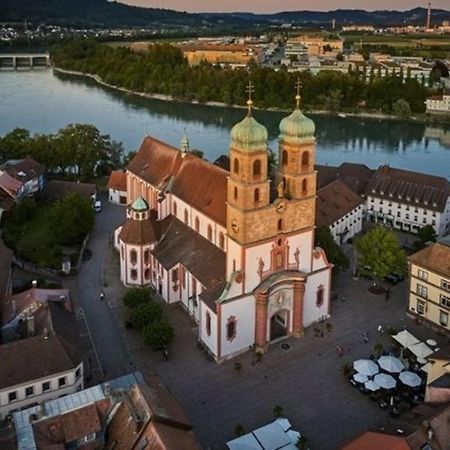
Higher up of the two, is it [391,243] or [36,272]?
[391,243]

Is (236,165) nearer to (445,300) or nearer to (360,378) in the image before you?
(360,378)

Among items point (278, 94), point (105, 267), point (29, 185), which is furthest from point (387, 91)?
point (105, 267)

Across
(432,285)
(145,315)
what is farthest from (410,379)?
(145,315)

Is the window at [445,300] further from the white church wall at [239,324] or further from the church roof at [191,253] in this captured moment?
the church roof at [191,253]

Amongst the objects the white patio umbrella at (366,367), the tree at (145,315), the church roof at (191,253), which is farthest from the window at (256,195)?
the white patio umbrella at (366,367)

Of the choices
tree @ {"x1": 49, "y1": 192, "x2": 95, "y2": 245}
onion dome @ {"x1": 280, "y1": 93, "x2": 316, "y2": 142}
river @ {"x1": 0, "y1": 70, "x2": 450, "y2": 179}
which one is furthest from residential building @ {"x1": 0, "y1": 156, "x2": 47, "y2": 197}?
onion dome @ {"x1": 280, "y1": 93, "x2": 316, "y2": 142}

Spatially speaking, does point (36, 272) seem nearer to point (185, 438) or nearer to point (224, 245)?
point (224, 245)

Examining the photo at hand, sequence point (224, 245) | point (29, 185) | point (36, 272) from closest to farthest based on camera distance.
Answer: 1. point (224, 245)
2. point (36, 272)
3. point (29, 185)
